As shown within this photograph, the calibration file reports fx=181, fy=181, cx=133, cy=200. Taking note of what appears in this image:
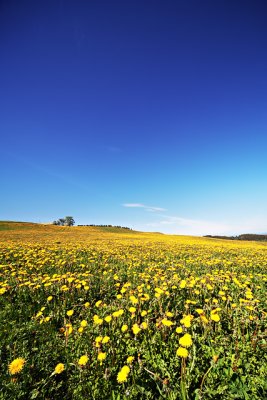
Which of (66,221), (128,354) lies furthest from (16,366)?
(66,221)

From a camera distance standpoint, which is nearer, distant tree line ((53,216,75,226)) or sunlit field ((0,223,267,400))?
sunlit field ((0,223,267,400))

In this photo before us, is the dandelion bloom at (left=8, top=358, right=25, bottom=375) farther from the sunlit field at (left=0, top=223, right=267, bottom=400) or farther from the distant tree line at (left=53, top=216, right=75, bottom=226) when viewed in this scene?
the distant tree line at (left=53, top=216, right=75, bottom=226)

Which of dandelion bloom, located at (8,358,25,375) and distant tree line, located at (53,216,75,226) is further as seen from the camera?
distant tree line, located at (53,216,75,226)

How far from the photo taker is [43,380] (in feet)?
7.75

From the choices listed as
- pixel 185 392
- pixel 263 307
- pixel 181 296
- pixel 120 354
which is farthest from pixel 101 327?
pixel 263 307

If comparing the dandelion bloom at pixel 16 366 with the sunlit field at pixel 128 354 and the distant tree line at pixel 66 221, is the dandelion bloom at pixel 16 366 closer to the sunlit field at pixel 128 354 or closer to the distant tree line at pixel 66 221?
the sunlit field at pixel 128 354

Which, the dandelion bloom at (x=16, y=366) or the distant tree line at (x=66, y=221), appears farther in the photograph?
the distant tree line at (x=66, y=221)

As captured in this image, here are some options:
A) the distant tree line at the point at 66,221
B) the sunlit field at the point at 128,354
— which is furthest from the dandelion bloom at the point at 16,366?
the distant tree line at the point at 66,221

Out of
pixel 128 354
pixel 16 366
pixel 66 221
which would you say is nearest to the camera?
pixel 16 366

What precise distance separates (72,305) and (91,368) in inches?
77.0

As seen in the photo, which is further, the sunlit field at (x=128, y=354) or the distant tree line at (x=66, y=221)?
the distant tree line at (x=66, y=221)

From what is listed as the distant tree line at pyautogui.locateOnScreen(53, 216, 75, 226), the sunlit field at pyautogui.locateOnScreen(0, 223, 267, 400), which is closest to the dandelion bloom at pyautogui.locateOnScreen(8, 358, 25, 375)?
the sunlit field at pyautogui.locateOnScreen(0, 223, 267, 400)

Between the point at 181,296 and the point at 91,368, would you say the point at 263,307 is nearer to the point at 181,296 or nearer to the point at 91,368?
the point at 181,296

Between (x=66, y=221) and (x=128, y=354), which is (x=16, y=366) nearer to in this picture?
(x=128, y=354)
